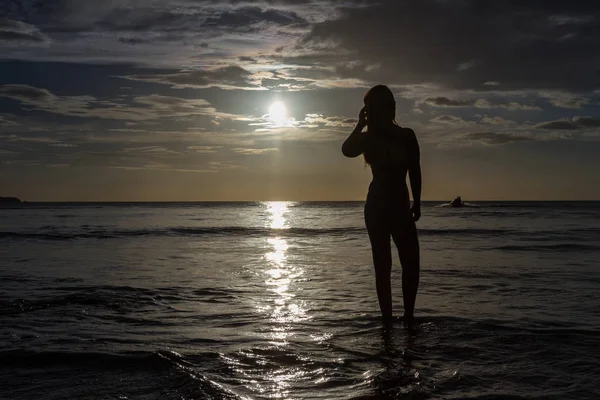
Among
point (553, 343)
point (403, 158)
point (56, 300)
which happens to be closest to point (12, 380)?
point (56, 300)

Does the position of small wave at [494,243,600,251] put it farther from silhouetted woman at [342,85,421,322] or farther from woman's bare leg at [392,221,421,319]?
silhouetted woman at [342,85,421,322]

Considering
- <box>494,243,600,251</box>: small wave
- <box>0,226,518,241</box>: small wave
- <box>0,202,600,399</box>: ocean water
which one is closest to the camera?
<box>0,202,600,399</box>: ocean water

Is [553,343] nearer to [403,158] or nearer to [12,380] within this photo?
[403,158]

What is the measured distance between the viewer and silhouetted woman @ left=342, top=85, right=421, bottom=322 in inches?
212

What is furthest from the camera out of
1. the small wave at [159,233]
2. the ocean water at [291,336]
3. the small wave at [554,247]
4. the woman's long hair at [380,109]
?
the small wave at [159,233]

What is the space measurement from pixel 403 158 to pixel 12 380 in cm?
388

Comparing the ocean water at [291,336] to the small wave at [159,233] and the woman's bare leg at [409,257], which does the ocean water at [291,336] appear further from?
the small wave at [159,233]

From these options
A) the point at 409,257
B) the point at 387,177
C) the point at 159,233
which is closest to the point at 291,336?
the point at 409,257

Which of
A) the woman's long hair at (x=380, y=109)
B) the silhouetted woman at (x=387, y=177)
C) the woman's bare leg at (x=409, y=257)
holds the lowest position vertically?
the woman's bare leg at (x=409, y=257)

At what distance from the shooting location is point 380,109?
5371 millimetres

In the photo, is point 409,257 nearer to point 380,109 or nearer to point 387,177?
point 387,177

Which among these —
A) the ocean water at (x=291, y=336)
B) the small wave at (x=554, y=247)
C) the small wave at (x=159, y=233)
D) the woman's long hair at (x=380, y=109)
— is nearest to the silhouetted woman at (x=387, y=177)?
the woman's long hair at (x=380, y=109)

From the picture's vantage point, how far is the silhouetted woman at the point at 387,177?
5375 millimetres

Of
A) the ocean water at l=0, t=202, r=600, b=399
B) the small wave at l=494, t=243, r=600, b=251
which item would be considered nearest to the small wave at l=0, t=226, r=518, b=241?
the small wave at l=494, t=243, r=600, b=251
